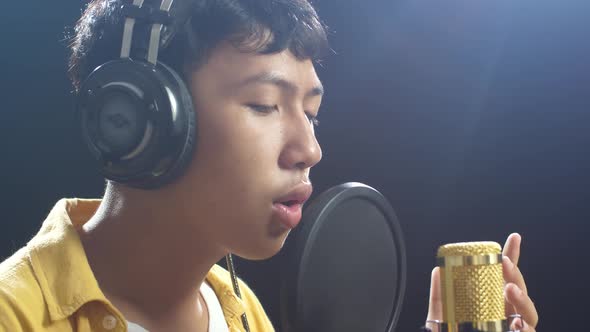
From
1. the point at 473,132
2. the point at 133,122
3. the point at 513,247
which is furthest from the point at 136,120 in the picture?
the point at 473,132

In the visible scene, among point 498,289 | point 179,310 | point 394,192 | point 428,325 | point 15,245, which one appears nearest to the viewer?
point 498,289

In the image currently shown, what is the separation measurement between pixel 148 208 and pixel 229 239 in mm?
120

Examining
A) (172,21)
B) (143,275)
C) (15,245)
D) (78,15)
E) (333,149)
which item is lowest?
(15,245)

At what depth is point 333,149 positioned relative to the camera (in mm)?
1845

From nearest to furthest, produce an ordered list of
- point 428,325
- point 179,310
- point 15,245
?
1. point 428,325
2. point 179,310
3. point 15,245

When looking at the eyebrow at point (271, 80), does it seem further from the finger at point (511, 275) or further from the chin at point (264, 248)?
the finger at point (511, 275)

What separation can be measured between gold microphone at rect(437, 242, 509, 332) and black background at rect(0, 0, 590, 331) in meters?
1.13

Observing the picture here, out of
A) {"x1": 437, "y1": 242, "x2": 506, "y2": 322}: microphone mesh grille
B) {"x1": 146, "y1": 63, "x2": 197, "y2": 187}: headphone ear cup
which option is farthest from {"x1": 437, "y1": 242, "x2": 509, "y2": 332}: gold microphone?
{"x1": 146, "y1": 63, "x2": 197, "y2": 187}: headphone ear cup

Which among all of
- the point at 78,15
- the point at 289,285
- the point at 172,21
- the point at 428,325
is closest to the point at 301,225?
the point at 289,285

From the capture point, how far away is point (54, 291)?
85cm

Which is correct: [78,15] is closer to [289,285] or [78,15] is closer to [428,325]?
[289,285]

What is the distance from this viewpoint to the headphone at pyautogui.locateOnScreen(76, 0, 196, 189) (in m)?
0.76

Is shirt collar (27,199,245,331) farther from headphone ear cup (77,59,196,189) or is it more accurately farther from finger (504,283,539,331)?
finger (504,283,539,331)

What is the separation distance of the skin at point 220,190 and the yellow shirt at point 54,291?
1.8 inches
